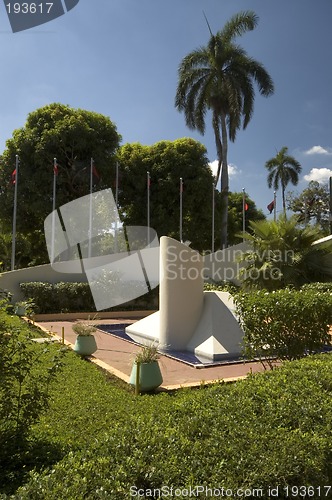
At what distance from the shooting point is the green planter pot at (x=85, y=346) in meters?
8.95

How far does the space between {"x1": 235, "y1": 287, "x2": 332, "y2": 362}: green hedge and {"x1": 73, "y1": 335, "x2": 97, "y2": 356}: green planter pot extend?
3901 mm

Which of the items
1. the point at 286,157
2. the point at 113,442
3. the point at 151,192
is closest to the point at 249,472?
the point at 113,442

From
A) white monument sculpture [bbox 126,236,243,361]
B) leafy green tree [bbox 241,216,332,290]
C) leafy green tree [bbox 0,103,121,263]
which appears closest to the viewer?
white monument sculpture [bbox 126,236,243,361]

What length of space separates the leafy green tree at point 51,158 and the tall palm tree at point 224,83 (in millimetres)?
5523

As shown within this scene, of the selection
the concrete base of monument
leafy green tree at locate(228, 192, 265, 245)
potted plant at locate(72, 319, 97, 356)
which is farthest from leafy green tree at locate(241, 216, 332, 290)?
leafy green tree at locate(228, 192, 265, 245)

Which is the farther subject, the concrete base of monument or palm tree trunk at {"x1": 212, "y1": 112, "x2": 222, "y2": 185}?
palm tree trunk at {"x1": 212, "y1": 112, "x2": 222, "y2": 185}

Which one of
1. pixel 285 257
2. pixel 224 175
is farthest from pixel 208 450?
pixel 224 175

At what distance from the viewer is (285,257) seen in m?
13.1

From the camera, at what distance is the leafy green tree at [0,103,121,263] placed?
945 inches

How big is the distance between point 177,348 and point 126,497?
8116mm

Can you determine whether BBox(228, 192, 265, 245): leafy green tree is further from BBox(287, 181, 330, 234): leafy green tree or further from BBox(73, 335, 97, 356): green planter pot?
BBox(73, 335, 97, 356): green planter pot

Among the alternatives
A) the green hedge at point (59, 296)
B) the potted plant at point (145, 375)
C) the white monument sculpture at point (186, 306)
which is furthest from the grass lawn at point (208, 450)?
the green hedge at point (59, 296)

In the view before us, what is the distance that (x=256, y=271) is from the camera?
13.1m

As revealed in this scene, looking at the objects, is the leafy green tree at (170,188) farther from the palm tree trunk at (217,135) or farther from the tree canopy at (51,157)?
the tree canopy at (51,157)
